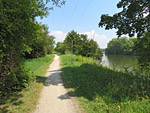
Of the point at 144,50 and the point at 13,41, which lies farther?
the point at 144,50

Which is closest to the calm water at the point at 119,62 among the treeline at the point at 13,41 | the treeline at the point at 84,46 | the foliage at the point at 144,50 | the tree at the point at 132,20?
the foliage at the point at 144,50

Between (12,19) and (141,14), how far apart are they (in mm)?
7733

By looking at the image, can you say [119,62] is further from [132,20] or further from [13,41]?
[13,41]

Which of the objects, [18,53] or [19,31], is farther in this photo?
[18,53]

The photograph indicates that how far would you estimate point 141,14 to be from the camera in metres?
6.86

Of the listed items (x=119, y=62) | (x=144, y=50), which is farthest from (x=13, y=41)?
(x=119, y=62)

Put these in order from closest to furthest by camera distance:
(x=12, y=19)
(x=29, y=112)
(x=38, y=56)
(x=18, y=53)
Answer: (x=29, y=112) → (x=12, y=19) → (x=18, y=53) → (x=38, y=56)

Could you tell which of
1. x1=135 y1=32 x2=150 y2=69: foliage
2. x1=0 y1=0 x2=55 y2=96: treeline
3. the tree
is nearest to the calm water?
x1=135 y1=32 x2=150 y2=69: foliage

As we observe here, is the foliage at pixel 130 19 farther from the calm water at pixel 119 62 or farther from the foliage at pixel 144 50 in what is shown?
the calm water at pixel 119 62

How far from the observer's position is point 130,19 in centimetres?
720

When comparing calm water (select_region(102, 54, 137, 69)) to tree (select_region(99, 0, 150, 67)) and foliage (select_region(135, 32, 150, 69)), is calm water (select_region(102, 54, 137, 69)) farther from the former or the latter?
tree (select_region(99, 0, 150, 67))

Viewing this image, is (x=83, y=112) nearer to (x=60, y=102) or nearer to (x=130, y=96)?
(x=60, y=102)

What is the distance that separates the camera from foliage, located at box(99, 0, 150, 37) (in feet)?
21.4

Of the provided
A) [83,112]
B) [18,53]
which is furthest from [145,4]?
[18,53]
